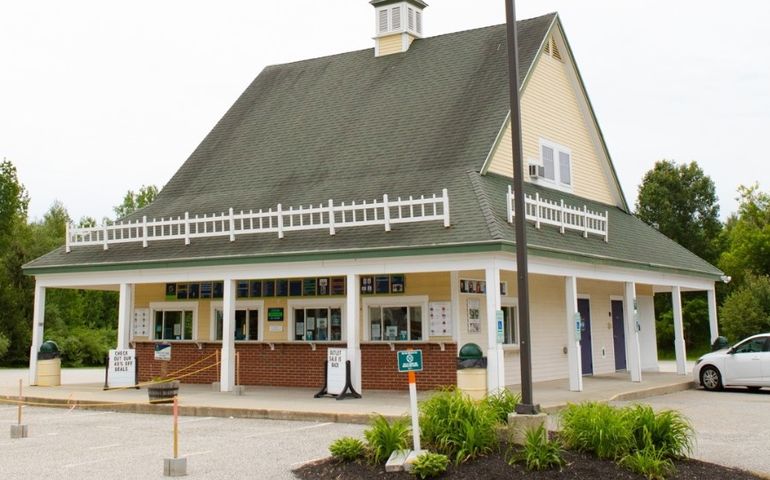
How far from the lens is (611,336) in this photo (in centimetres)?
2566

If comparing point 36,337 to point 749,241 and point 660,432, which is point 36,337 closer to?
point 660,432

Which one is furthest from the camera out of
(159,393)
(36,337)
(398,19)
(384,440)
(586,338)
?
(398,19)

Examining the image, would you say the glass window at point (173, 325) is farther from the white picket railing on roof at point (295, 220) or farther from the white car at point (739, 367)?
the white car at point (739, 367)

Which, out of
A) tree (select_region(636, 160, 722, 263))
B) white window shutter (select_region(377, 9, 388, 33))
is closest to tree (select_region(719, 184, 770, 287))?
tree (select_region(636, 160, 722, 263))

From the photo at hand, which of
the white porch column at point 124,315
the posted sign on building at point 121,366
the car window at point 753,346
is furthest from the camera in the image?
the white porch column at point 124,315

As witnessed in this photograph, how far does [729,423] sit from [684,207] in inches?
1826

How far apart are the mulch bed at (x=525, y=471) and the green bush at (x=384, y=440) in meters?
0.15

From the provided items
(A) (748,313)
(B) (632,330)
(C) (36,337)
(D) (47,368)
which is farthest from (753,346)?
(C) (36,337)

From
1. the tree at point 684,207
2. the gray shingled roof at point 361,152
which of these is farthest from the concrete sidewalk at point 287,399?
the tree at point 684,207

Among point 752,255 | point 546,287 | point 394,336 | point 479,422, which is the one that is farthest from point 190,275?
point 752,255

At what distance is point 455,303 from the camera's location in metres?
19.1

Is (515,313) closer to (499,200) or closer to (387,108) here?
(499,200)

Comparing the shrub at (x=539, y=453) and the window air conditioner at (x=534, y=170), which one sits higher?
the window air conditioner at (x=534, y=170)

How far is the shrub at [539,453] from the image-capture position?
29.0 feet
